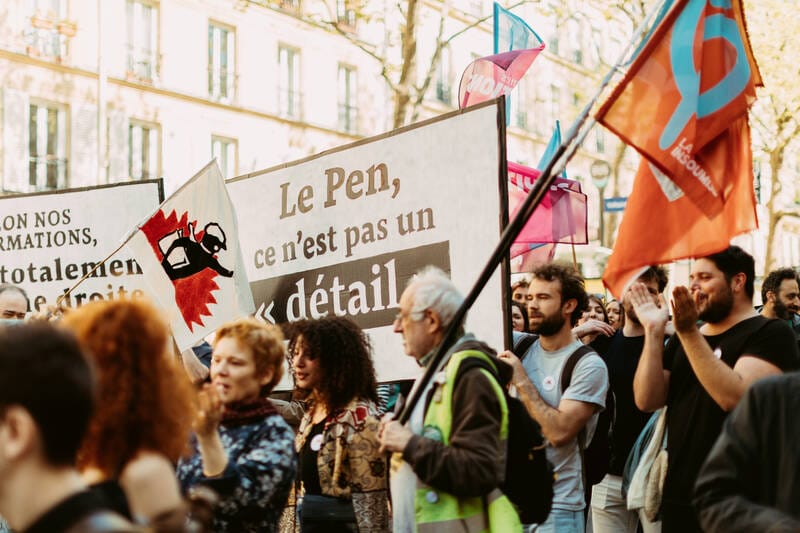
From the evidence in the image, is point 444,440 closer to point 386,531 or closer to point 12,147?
point 386,531

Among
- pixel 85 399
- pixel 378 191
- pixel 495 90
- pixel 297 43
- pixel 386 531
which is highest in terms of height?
pixel 297 43

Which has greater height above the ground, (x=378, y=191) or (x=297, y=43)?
(x=297, y=43)

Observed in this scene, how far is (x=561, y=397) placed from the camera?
18.4 ft

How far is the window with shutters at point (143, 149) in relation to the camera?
2867 cm

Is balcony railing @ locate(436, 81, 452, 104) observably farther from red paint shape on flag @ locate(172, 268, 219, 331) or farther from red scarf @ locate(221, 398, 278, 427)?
red scarf @ locate(221, 398, 278, 427)

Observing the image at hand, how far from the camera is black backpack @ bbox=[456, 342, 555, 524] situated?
425cm

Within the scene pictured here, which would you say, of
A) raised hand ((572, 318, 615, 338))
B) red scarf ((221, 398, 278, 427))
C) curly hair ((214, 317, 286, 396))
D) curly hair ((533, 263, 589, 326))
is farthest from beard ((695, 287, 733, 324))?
raised hand ((572, 318, 615, 338))

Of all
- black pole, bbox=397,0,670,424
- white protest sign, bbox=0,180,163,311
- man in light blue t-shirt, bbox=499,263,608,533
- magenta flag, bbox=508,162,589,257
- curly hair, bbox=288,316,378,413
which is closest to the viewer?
black pole, bbox=397,0,670,424

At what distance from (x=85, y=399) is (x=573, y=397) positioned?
3.51 metres

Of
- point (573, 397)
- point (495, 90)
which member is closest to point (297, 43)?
point (495, 90)

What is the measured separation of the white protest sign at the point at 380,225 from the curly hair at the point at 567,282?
1.95 ft

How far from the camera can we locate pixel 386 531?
4898 millimetres

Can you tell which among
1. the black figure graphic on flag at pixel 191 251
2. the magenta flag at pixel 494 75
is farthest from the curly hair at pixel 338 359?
the magenta flag at pixel 494 75

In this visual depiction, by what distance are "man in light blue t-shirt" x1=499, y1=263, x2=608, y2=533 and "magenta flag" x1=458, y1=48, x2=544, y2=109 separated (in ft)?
13.4
